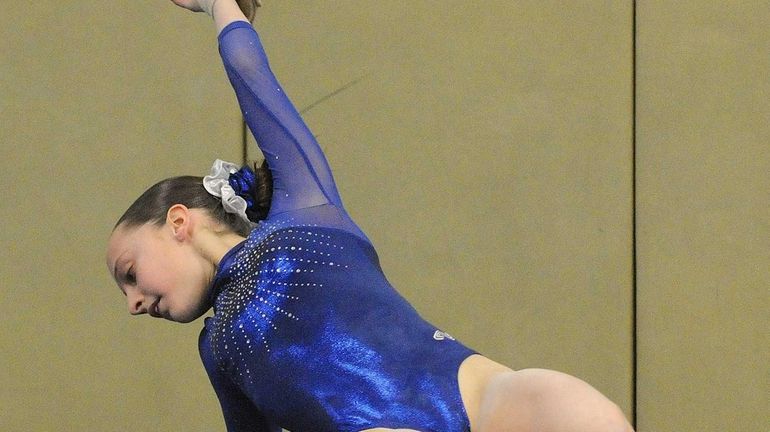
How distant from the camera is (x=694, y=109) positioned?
8.35ft

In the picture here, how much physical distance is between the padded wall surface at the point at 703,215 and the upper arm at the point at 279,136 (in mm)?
1047

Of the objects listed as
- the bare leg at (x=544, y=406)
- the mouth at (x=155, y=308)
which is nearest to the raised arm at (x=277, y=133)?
→ the mouth at (x=155, y=308)

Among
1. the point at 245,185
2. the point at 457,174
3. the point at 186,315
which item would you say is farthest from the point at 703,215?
the point at 186,315

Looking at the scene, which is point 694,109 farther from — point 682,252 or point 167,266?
point 167,266

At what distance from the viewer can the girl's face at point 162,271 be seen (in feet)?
5.64

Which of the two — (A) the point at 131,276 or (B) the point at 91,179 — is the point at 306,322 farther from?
(B) the point at 91,179

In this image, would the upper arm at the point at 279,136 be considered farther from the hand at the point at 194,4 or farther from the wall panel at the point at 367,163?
the wall panel at the point at 367,163

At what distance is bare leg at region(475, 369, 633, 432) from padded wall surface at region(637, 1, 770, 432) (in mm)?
1161

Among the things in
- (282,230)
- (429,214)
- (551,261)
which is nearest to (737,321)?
(551,261)

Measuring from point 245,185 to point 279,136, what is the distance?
0.12 m

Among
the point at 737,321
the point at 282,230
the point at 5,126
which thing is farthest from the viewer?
the point at 5,126

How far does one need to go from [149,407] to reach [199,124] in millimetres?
645

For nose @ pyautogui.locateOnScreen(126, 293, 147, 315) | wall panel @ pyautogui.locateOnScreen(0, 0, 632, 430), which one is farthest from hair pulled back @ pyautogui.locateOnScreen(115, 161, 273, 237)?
wall panel @ pyautogui.locateOnScreen(0, 0, 632, 430)

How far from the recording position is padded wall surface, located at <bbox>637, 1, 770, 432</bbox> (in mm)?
2496
